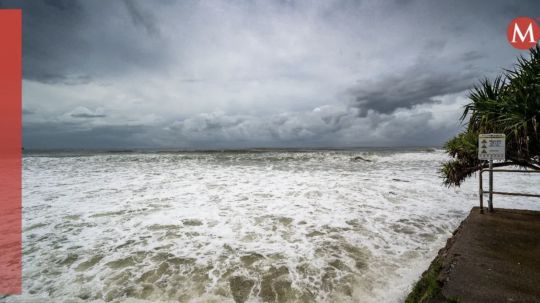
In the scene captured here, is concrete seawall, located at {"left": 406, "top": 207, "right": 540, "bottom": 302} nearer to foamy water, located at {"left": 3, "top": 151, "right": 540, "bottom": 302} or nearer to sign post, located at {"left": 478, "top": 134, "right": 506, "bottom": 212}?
foamy water, located at {"left": 3, "top": 151, "right": 540, "bottom": 302}

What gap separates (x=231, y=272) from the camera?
471 centimetres

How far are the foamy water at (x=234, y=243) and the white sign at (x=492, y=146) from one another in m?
2.16

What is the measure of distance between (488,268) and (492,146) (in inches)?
129

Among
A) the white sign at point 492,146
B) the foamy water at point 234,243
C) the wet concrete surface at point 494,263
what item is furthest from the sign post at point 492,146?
the foamy water at point 234,243

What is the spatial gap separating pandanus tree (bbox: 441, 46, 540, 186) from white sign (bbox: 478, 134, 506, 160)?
43 cm

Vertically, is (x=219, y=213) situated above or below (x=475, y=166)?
below

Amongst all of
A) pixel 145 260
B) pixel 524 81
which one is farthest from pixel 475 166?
pixel 145 260

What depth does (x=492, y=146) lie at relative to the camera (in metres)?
5.58

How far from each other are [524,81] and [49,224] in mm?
12835

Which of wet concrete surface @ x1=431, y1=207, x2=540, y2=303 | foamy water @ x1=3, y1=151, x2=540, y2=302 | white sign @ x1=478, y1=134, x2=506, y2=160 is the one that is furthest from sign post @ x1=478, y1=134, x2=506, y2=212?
foamy water @ x1=3, y1=151, x2=540, y2=302

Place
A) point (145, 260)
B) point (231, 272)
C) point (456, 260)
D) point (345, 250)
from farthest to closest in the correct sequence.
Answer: point (345, 250), point (145, 260), point (231, 272), point (456, 260)

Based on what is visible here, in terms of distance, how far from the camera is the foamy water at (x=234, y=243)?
4.18 m

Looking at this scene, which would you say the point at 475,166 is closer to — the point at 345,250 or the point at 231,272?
the point at 345,250

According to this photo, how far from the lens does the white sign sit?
18.0 feet
